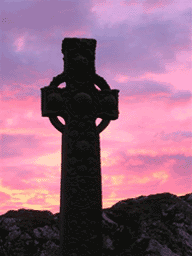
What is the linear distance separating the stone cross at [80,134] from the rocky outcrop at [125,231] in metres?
3.34

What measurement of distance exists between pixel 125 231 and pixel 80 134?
160 inches

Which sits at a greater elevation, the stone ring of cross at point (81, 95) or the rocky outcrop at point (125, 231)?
the stone ring of cross at point (81, 95)

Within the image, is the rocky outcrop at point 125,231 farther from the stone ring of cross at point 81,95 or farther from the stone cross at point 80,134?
the stone ring of cross at point 81,95

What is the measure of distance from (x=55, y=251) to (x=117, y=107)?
442cm

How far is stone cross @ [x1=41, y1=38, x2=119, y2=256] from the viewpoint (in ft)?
20.0

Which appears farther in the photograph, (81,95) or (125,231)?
(125,231)

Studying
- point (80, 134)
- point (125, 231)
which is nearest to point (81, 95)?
point (80, 134)

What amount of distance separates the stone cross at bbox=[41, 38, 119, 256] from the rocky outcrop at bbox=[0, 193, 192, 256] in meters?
3.34

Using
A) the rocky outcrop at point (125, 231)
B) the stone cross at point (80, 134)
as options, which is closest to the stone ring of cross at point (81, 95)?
the stone cross at point (80, 134)

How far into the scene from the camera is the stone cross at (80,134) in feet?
20.0

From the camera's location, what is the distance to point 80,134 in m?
6.52

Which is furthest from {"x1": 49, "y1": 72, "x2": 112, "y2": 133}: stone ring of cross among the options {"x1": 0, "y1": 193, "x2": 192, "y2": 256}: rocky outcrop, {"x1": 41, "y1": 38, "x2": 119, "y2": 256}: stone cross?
{"x1": 0, "y1": 193, "x2": 192, "y2": 256}: rocky outcrop

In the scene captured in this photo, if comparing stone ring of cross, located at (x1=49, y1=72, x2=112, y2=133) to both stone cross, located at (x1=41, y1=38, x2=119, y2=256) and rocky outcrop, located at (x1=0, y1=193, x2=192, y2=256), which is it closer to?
stone cross, located at (x1=41, y1=38, x2=119, y2=256)

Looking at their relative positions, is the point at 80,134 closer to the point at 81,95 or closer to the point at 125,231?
the point at 81,95
